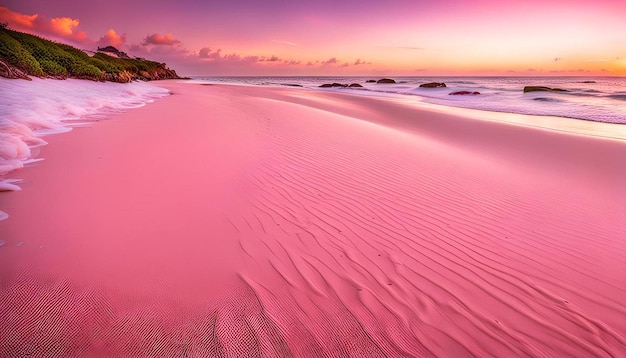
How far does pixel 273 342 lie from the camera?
2.02 m

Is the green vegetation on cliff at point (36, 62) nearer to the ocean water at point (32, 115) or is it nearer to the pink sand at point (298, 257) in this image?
the ocean water at point (32, 115)

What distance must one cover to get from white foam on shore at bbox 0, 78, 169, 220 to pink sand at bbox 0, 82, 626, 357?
0.36 metres

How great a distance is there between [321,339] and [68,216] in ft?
9.70

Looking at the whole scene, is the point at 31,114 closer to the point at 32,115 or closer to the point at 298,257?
the point at 32,115

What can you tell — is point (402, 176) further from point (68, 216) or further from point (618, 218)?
point (68, 216)

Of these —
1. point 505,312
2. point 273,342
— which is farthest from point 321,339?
point 505,312

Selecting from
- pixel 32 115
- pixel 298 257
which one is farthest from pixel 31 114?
pixel 298 257

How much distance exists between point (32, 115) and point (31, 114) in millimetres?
72

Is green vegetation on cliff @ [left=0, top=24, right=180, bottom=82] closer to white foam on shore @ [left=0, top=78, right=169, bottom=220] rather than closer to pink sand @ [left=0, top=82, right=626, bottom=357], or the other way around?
white foam on shore @ [left=0, top=78, right=169, bottom=220]

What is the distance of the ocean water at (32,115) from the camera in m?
4.46

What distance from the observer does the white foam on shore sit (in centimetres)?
448

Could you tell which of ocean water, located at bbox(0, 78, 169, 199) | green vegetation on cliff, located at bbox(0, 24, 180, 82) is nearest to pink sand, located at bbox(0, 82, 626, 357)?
ocean water, located at bbox(0, 78, 169, 199)

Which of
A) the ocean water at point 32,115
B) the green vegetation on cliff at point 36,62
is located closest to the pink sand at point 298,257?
the ocean water at point 32,115

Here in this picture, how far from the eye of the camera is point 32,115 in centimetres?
657
